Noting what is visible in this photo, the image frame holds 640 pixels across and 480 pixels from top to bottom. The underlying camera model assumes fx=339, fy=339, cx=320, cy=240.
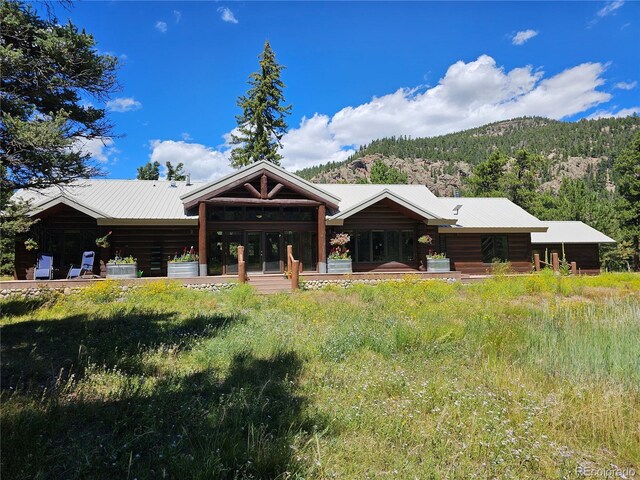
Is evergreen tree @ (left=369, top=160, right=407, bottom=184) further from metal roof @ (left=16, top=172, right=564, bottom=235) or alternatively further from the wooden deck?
the wooden deck

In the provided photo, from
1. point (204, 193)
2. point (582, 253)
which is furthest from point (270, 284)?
point (582, 253)

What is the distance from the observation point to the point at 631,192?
31391 millimetres

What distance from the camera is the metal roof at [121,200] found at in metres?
16.0

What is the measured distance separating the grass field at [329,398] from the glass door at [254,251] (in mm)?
10206

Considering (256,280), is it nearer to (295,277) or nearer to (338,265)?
(295,277)

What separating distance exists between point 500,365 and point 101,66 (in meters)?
9.39

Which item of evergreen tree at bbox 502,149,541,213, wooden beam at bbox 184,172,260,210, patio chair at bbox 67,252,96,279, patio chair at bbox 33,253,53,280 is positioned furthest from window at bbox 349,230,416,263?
evergreen tree at bbox 502,149,541,213

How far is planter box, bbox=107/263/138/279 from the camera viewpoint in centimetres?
1555

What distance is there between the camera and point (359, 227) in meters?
20.0

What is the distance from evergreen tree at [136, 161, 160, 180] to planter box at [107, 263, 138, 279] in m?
34.6

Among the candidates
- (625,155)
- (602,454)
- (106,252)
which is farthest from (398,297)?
(625,155)

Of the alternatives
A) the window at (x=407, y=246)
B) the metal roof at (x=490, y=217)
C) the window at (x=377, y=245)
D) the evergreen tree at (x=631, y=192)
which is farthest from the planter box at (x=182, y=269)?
the evergreen tree at (x=631, y=192)

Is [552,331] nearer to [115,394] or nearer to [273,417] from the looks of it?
[273,417]

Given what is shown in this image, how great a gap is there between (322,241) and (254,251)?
384 centimetres
